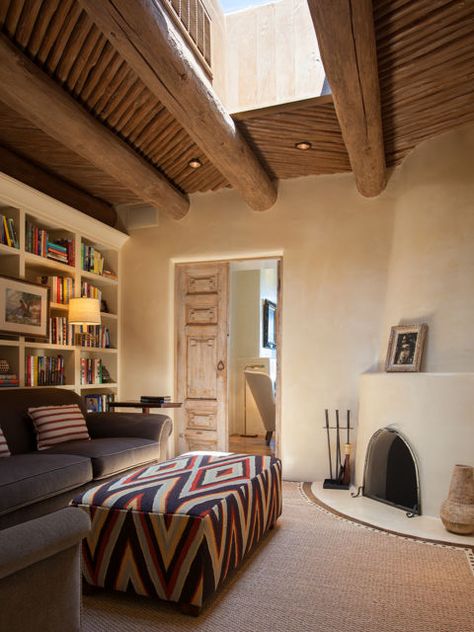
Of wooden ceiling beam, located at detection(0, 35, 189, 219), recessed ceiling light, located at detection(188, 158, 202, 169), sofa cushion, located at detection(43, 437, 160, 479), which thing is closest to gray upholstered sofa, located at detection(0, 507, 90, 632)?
sofa cushion, located at detection(43, 437, 160, 479)

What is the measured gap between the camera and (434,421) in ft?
10.8

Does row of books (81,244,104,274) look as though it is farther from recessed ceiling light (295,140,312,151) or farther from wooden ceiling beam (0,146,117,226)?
recessed ceiling light (295,140,312,151)

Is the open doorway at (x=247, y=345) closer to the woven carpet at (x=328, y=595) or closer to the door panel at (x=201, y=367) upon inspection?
the door panel at (x=201, y=367)

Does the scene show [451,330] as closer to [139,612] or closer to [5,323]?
[139,612]

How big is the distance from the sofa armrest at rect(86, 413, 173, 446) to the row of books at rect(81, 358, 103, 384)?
727 mm

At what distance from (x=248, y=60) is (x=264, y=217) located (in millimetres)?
1492

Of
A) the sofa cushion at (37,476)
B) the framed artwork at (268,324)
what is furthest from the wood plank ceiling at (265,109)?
the framed artwork at (268,324)

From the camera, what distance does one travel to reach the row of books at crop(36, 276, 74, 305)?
4.28 metres

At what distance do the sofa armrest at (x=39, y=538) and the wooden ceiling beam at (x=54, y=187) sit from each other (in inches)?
127

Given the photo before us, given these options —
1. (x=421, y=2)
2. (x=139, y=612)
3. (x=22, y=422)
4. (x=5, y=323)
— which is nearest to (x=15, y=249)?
(x=5, y=323)

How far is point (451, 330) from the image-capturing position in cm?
356

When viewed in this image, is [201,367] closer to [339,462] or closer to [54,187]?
[339,462]

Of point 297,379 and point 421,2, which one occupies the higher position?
point 421,2

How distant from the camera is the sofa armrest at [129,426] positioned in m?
3.86
